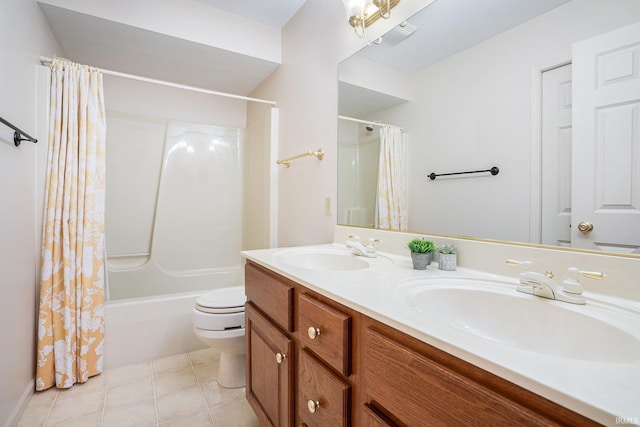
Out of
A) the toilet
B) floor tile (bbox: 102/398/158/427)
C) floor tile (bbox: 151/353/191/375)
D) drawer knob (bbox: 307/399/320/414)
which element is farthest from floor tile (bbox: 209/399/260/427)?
drawer knob (bbox: 307/399/320/414)

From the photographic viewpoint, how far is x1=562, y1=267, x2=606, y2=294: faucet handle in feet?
2.29

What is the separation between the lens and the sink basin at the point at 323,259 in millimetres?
1360

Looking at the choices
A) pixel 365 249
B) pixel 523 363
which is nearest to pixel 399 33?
pixel 365 249

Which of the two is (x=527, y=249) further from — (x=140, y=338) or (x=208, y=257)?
(x=208, y=257)

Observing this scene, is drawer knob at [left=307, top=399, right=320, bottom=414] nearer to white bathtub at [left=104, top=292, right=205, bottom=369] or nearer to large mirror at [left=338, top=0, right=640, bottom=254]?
large mirror at [left=338, top=0, right=640, bottom=254]

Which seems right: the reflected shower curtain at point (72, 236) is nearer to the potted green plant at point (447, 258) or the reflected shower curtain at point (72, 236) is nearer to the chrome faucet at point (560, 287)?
the potted green plant at point (447, 258)

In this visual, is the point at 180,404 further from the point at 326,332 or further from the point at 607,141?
the point at 607,141

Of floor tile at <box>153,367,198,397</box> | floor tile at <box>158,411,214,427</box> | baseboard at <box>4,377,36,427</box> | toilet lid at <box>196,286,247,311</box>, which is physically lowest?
floor tile at <box>158,411,214,427</box>

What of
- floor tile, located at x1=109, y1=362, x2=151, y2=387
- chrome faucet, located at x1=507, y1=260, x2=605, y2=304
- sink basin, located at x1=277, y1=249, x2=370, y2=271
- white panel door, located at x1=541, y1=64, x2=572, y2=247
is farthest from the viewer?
floor tile, located at x1=109, y1=362, x2=151, y2=387

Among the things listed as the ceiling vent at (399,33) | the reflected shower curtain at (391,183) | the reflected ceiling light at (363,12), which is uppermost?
the reflected ceiling light at (363,12)

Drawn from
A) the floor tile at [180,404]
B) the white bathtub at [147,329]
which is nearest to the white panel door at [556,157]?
Result: the floor tile at [180,404]

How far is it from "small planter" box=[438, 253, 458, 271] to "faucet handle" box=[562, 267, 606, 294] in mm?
328

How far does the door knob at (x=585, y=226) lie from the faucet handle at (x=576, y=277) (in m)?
0.11

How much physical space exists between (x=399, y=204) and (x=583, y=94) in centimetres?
72
